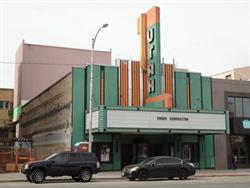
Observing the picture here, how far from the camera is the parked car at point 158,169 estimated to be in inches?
1060

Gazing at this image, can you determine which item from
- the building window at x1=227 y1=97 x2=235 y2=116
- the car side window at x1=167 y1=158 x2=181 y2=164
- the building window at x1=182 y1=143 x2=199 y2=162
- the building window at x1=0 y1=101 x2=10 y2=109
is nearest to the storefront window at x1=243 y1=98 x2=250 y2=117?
the building window at x1=227 y1=97 x2=235 y2=116

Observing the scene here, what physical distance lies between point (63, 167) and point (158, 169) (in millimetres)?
5974

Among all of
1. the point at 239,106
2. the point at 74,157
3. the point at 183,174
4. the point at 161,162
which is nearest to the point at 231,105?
the point at 239,106

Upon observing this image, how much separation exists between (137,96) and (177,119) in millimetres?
4590

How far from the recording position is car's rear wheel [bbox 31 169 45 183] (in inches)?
974

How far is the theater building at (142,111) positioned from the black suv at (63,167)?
648 centimetres

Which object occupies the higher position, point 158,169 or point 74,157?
point 74,157

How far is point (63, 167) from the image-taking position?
25.7 m

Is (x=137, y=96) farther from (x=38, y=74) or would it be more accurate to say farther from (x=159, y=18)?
(x=38, y=74)

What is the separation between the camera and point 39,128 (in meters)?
50.0

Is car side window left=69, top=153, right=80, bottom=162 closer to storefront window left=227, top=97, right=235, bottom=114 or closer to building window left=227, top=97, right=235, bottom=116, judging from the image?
building window left=227, top=97, right=235, bottom=116

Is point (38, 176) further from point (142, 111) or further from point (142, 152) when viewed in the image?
point (142, 152)

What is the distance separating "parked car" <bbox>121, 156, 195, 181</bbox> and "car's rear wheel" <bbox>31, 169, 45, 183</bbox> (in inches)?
208

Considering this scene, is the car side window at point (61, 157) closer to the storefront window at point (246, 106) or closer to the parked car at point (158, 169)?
the parked car at point (158, 169)
